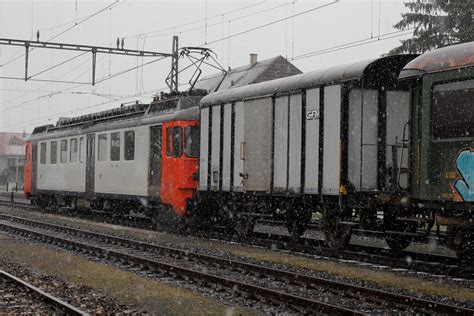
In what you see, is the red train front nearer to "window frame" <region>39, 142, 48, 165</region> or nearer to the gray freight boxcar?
"window frame" <region>39, 142, 48, 165</region>

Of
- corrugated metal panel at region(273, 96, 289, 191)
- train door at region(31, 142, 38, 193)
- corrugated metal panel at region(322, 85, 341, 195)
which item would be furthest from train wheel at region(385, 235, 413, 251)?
train door at region(31, 142, 38, 193)

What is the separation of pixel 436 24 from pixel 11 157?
233ft

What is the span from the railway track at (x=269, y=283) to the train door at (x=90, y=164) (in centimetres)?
908

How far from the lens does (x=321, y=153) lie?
15258 mm

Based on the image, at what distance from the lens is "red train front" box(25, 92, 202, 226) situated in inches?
813

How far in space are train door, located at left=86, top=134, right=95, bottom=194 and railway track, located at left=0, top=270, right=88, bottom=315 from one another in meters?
15.4

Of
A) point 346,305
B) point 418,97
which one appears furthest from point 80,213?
point 346,305

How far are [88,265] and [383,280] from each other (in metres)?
5.38

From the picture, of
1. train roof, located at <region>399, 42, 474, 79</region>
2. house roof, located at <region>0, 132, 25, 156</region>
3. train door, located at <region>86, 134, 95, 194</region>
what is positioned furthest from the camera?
house roof, located at <region>0, 132, 25, 156</region>

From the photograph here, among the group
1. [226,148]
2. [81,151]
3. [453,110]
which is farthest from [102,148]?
[453,110]

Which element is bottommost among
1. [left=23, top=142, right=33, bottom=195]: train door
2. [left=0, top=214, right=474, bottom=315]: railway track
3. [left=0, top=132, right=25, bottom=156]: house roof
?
[left=0, top=214, right=474, bottom=315]: railway track

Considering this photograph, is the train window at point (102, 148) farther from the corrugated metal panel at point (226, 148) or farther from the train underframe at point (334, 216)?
the corrugated metal panel at point (226, 148)

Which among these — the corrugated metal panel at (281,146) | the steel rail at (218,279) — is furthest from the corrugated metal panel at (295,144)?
the steel rail at (218,279)

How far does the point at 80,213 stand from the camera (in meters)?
30.2
